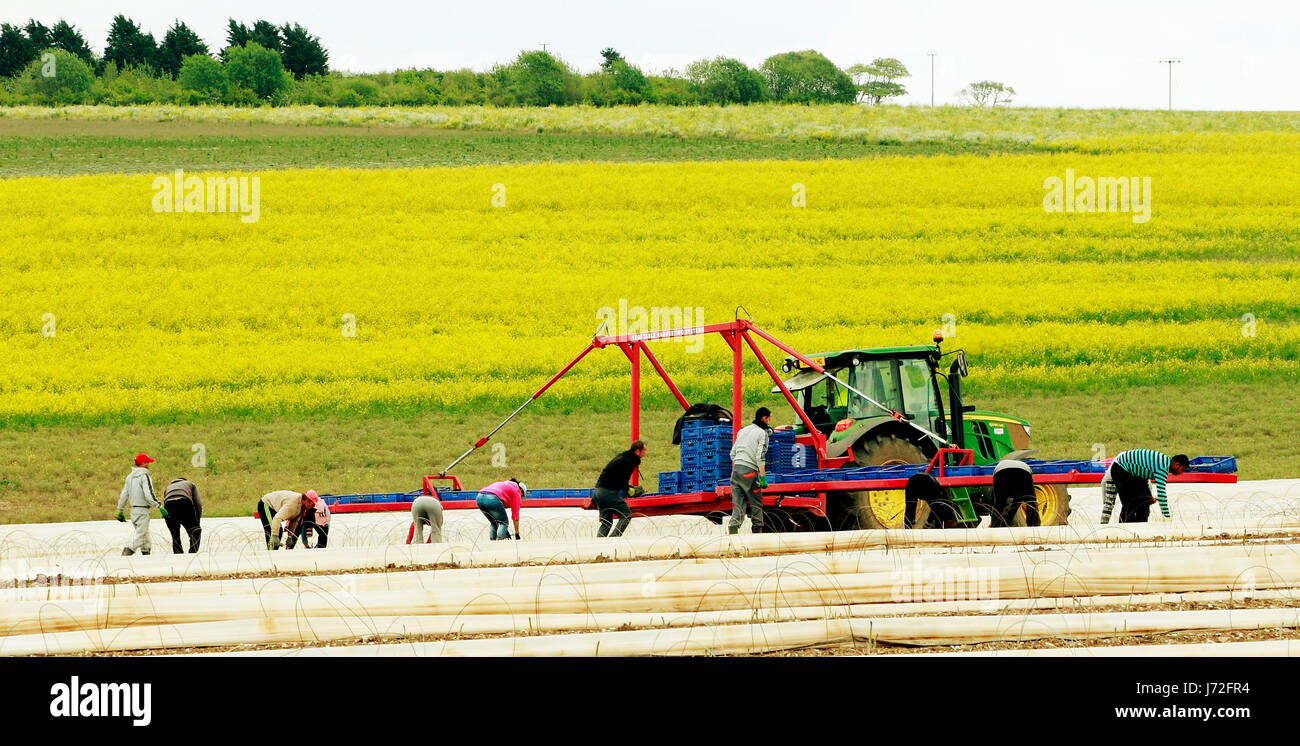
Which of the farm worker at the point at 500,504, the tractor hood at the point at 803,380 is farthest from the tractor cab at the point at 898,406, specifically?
the farm worker at the point at 500,504

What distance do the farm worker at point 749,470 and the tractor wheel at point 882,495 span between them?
105 cm

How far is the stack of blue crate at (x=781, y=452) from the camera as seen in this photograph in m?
15.5

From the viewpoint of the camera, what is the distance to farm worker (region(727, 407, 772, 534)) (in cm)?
1432

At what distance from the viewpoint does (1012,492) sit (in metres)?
13.8

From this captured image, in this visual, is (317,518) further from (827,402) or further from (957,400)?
(957,400)

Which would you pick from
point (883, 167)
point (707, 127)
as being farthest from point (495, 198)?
point (707, 127)

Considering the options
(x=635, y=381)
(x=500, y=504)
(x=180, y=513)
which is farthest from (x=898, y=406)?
(x=180, y=513)

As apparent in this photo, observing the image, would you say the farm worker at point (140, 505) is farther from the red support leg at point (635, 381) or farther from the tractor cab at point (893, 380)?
the tractor cab at point (893, 380)

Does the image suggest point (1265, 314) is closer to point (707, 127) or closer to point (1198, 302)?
point (1198, 302)

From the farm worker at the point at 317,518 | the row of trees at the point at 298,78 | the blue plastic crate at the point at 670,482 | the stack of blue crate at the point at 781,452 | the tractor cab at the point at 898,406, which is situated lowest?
the farm worker at the point at 317,518

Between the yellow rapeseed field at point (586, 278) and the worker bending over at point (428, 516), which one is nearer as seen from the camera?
the worker bending over at point (428, 516)

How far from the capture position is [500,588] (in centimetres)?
923

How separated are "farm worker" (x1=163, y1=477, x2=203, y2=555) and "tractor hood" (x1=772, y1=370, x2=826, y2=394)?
6978 mm

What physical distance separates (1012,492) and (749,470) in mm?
2690
